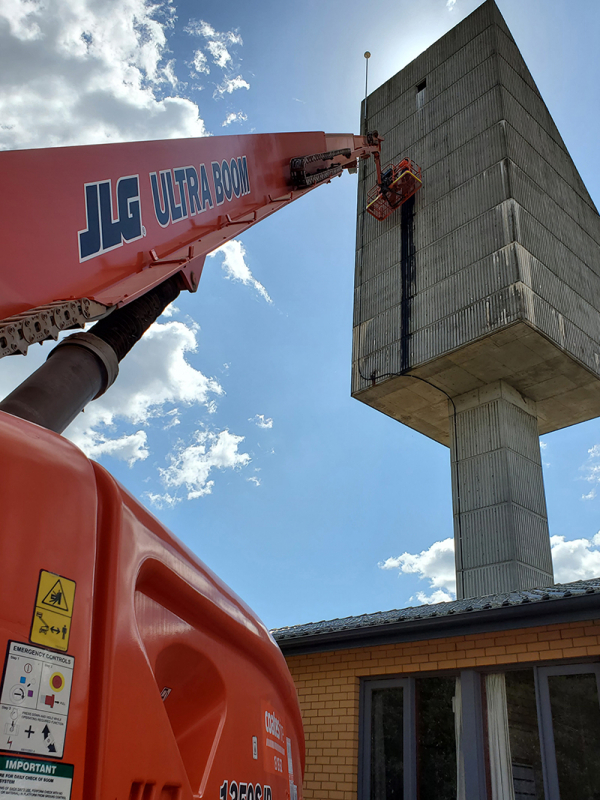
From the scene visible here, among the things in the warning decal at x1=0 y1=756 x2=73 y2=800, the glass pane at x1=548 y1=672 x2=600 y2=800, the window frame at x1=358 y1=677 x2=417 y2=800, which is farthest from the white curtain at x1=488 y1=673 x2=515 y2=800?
the warning decal at x1=0 y1=756 x2=73 y2=800

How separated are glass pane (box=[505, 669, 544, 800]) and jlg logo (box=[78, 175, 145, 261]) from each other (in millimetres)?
6287

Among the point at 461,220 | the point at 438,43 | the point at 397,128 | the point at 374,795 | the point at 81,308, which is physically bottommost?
the point at 374,795

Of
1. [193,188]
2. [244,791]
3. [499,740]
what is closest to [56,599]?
[244,791]

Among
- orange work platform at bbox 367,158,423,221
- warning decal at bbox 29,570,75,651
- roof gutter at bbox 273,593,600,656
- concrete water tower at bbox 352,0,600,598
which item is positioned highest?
orange work platform at bbox 367,158,423,221

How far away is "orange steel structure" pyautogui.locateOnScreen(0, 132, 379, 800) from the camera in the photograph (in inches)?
54.0

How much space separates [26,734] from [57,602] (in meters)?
0.26

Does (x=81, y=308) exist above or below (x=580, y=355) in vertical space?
below

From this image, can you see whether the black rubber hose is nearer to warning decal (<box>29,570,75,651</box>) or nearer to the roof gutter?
warning decal (<box>29,570,75,651</box>)

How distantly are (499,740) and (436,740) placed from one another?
84cm

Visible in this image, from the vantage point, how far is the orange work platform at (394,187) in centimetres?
2431

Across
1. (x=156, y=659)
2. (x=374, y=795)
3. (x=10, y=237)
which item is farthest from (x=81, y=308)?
(x=374, y=795)

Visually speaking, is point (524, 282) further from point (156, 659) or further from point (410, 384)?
point (156, 659)

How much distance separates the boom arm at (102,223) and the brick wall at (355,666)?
532 centimetres

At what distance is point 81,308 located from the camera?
3463 millimetres
